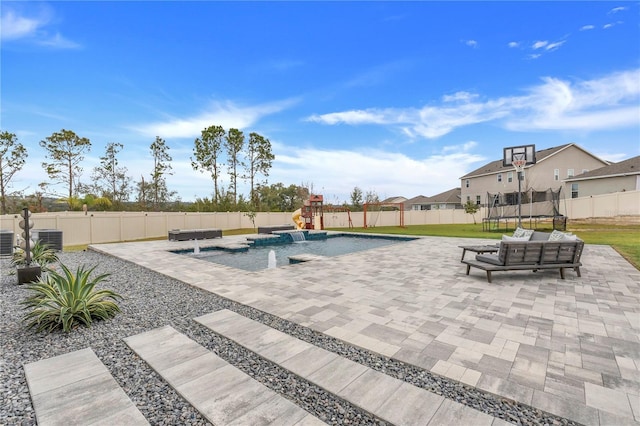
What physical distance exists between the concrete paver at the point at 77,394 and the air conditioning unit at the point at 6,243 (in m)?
11.0

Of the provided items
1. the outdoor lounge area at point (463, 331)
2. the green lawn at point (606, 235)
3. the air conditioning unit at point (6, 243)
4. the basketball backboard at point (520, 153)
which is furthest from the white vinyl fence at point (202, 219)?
the outdoor lounge area at point (463, 331)

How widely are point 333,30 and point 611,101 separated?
15.9 metres

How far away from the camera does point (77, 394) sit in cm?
225

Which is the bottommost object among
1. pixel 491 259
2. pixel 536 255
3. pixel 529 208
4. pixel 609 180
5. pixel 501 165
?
pixel 491 259

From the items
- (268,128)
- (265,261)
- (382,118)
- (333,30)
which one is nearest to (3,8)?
(265,261)

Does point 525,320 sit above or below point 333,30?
below

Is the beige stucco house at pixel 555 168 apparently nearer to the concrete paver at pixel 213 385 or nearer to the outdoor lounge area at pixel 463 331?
the outdoor lounge area at pixel 463 331

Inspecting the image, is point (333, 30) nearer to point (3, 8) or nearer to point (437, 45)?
point (437, 45)

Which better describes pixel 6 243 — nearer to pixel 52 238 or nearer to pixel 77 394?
pixel 52 238

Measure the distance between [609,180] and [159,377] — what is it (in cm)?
3207

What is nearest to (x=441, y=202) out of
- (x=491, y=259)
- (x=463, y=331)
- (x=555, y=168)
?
(x=555, y=168)

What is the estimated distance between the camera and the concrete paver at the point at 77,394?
1966mm

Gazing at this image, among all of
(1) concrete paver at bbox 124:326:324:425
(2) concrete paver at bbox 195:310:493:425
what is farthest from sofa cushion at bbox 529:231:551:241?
(1) concrete paver at bbox 124:326:324:425

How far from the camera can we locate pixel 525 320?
3703mm
